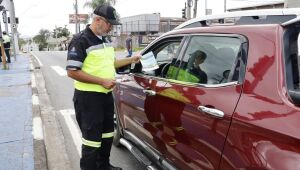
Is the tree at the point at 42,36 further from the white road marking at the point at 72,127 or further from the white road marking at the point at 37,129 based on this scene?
the white road marking at the point at 37,129

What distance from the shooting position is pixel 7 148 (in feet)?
17.0

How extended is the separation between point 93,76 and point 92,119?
0.44 m

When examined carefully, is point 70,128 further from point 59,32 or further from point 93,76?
point 59,32

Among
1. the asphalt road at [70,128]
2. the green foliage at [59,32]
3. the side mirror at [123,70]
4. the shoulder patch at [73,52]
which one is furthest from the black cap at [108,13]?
the green foliage at [59,32]

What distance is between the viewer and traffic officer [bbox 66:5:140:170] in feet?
11.9

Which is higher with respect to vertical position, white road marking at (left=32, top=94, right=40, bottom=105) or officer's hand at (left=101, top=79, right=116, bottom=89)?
officer's hand at (left=101, top=79, right=116, bottom=89)

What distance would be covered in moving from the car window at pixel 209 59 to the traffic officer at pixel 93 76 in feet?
2.75

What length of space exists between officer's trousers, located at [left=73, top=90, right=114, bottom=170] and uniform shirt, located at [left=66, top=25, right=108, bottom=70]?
1.06 feet

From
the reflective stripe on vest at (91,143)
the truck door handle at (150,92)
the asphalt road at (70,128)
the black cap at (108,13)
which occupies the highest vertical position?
the black cap at (108,13)

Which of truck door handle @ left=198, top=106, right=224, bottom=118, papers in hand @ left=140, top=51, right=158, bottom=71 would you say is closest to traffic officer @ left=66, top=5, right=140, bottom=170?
papers in hand @ left=140, top=51, right=158, bottom=71

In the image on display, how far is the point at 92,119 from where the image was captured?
12.3 ft

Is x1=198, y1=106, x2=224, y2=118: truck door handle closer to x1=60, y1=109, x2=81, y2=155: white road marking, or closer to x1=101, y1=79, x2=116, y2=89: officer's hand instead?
x1=101, y1=79, x2=116, y2=89: officer's hand

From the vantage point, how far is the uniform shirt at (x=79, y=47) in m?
3.59

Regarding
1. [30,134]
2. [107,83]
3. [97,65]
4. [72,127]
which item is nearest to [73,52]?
[97,65]
